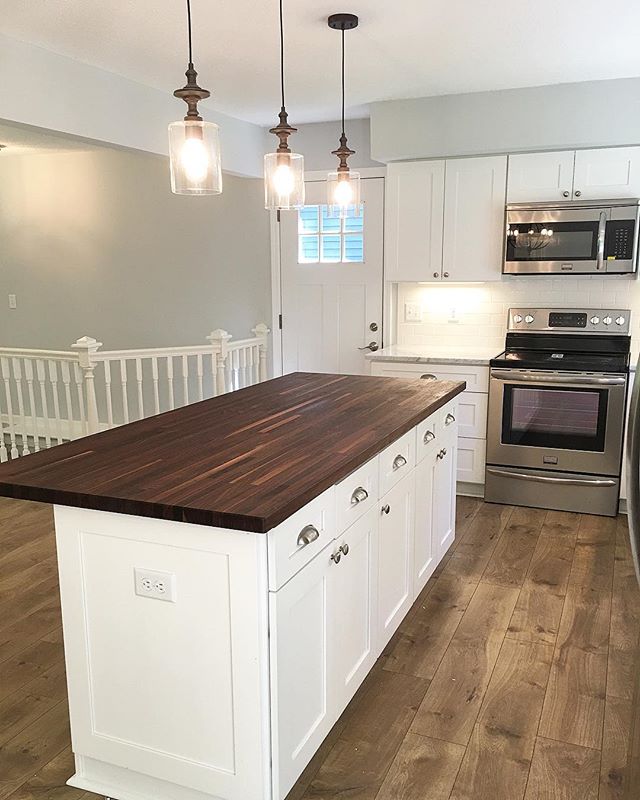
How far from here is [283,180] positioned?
2574mm

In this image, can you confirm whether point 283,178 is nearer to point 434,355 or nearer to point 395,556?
point 395,556

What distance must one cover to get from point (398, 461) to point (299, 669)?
92 centimetres

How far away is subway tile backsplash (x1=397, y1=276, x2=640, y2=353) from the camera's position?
4469 mm

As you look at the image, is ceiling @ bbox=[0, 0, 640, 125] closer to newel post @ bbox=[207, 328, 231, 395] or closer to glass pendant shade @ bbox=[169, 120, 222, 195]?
glass pendant shade @ bbox=[169, 120, 222, 195]

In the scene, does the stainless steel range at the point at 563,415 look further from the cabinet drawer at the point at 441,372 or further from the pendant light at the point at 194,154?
the pendant light at the point at 194,154

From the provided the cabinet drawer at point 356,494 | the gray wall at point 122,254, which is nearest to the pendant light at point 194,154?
the cabinet drawer at point 356,494

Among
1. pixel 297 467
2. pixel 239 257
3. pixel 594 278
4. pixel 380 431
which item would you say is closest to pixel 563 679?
pixel 380 431

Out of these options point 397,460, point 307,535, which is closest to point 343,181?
point 397,460

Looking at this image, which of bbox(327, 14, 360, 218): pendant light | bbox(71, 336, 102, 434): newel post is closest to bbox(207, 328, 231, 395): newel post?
bbox(71, 336, 102, 434): newel post

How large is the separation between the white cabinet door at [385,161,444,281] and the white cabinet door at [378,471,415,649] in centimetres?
226

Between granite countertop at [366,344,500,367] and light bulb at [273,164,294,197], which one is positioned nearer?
light bulb at [273,164,294,197]

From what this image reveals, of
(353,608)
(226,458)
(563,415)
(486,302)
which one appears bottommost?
(353,608)

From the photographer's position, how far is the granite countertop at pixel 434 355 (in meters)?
4.42

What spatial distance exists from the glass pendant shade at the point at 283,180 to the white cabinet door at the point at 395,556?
1.12m
